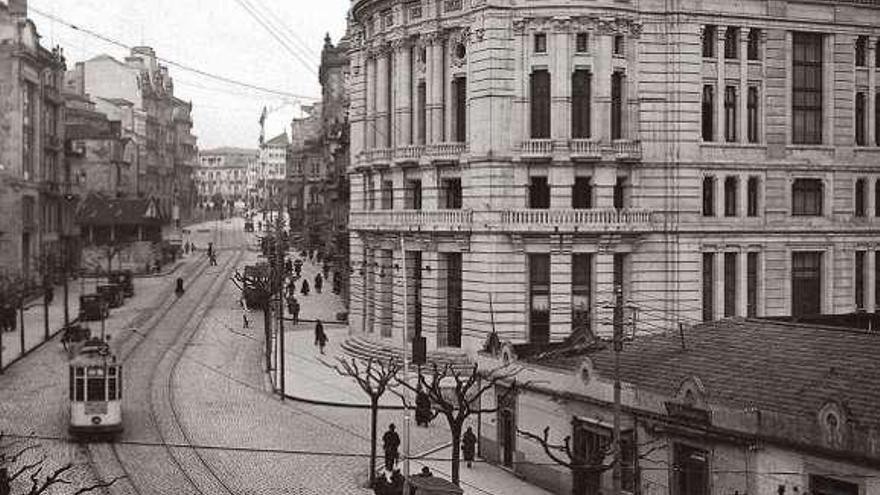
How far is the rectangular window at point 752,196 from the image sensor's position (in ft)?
177

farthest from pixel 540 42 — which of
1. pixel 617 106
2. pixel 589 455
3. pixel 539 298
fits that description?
pixel 589 455

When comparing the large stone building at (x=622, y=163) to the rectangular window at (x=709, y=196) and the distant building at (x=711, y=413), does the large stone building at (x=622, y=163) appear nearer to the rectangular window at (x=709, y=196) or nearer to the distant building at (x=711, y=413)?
the rectangular window at (x=709, y=196)

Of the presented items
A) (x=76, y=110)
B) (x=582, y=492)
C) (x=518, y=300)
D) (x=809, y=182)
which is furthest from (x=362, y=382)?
(x=76, y=110)

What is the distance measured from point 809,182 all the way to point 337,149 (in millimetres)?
50790

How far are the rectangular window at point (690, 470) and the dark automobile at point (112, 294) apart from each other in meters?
51.6

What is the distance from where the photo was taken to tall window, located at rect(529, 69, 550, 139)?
51125mm

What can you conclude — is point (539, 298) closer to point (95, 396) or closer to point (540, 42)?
point (540, 42)

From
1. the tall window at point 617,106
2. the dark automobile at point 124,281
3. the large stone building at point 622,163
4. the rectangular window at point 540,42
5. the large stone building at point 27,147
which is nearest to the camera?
the large stone building at point 622,163

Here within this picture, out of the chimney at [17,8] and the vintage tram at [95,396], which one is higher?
the chimney at [17,8]

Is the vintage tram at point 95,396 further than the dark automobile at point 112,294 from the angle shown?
No

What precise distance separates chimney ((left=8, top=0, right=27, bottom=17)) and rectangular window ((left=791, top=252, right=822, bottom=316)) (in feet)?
189

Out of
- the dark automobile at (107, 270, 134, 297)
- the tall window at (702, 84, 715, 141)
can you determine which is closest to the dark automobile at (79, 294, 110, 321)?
the dark automobile at (107, 270, 134, 297)

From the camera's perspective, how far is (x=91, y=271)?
3684 inches

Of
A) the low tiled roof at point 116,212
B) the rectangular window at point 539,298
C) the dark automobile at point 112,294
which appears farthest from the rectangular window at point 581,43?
the low tiled roof at point 116,212
